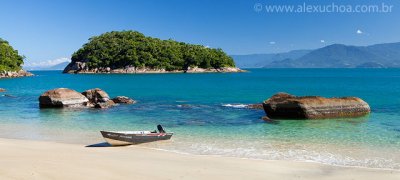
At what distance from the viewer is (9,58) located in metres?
151

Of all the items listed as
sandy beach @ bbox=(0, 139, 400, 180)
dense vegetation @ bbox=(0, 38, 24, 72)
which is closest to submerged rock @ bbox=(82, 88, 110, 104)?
sandy beach @ bbox=(0, 139, 400, 180)

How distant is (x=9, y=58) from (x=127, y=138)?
485ft

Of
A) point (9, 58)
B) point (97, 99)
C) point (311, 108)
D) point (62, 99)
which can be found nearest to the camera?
point (311, 108)

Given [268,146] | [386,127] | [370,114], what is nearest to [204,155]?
[268,146]

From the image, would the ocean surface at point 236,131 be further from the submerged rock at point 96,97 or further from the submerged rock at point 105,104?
the submerged rock at point 96,97

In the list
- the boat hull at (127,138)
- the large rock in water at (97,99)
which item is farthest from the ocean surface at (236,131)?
the large rock in water at (97,99)

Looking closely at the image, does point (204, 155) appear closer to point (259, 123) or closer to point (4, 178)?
point (4, 178)

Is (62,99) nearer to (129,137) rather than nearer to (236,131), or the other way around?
(129,137)

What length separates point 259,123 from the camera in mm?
30406

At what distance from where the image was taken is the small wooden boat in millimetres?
21359

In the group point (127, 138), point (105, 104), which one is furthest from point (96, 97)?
point (127, 138)

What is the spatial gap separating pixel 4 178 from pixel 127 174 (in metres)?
4.07

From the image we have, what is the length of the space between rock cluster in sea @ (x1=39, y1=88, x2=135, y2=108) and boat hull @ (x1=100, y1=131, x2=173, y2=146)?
66.6ft

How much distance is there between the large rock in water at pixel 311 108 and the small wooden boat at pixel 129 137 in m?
13.1
